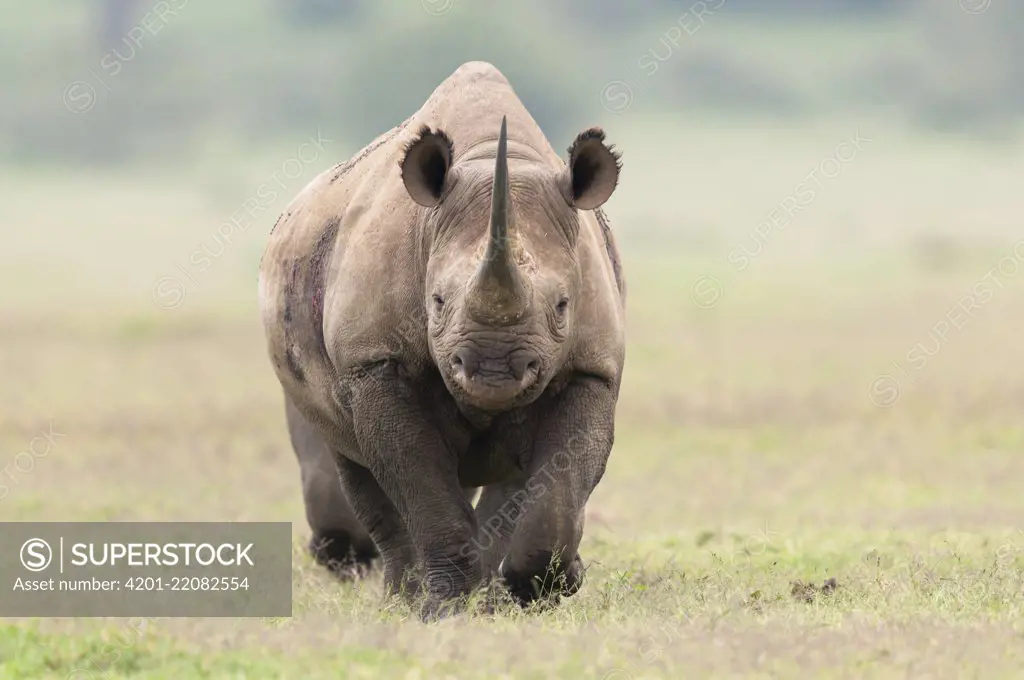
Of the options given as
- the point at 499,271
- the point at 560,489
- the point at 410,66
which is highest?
the point at 410,66

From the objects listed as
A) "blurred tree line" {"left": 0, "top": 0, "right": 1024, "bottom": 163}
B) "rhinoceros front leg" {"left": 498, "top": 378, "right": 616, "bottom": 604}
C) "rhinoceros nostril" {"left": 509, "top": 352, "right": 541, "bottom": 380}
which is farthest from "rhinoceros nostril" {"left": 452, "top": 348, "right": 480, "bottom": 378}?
"blurred tree line" {"left": 0, "top": 0, "right": 1024, "bottom": 163}

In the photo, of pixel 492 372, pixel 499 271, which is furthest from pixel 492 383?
pixel 499 271

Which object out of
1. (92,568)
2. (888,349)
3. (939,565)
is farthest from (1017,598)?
(888,349)

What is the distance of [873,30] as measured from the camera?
8131cm

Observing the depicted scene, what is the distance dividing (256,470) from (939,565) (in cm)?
954

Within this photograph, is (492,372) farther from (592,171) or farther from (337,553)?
(337,553)

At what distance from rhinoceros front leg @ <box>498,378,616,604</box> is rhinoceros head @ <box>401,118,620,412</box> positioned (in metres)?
0.27

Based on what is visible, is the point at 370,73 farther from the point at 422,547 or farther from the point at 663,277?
the point at 422,547

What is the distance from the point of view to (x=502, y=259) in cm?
757

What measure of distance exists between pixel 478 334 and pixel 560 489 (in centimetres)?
98

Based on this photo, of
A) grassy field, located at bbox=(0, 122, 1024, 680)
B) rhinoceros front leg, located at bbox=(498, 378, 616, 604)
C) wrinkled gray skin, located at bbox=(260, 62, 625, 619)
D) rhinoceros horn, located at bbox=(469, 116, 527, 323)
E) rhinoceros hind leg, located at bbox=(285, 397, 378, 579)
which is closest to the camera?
grassy field, located at bbox=(0, 122, 1024, 680)

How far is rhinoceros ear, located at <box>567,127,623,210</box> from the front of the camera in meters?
8.30

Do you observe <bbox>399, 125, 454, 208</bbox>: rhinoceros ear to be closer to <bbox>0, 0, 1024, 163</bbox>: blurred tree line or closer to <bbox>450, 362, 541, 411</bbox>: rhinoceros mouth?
<bbox>450, 362, 541, 411</bbox>: rhinoceros mouth

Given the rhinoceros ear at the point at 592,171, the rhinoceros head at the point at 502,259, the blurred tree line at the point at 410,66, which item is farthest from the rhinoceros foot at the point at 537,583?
the blurred tree line at the point at 410,66
